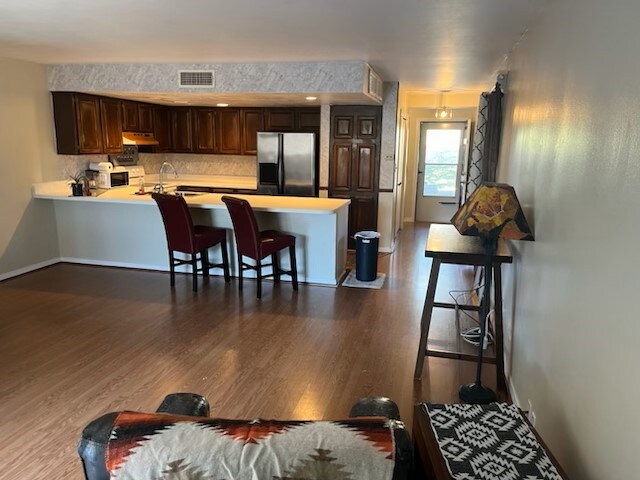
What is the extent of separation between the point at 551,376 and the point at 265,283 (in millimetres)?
3530

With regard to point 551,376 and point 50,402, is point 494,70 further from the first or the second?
point 50,402

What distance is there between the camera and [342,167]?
6.47m

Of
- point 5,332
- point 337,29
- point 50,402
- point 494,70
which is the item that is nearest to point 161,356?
point 50,402

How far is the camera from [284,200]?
5305 millimetres

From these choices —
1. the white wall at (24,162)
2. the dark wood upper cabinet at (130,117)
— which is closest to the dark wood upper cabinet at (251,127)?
the dark wood upper cabinet at (130,117)

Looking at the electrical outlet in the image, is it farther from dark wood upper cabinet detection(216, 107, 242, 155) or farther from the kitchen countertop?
dark wood upper cabinet detection(216, 107, 242, 155)

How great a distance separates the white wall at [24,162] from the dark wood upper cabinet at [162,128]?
1812 millimetres

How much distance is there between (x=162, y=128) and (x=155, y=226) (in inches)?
99.7

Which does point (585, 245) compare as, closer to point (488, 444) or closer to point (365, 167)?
point (488, 444)

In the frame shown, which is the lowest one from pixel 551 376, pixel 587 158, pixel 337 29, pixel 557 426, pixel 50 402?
pixel 50 402

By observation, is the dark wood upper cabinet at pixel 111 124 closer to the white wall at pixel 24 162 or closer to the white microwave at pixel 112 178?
the white microwave at pixel 112 178

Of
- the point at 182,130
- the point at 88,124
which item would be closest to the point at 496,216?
the point at 88,124

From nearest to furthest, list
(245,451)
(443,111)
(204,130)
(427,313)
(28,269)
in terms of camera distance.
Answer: (245,451) < (427,313) < (28,269) < (204,130) < (443,111)

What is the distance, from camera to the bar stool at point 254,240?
4.41 m
